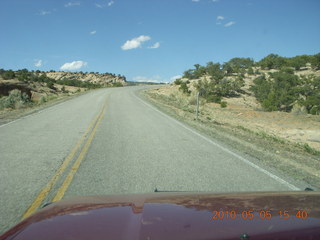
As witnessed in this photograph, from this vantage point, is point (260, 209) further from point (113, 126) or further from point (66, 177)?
point (113, 126)

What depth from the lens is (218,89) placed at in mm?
42000

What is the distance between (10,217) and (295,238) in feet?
11.9

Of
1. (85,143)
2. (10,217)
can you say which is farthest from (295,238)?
(85,143)

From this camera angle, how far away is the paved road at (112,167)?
550 cm

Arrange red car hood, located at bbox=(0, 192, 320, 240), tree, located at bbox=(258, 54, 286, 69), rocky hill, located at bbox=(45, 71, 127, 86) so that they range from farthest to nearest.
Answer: rocky hill, located at bbox=(45, 71, 127, 86) < tree, located at bbox=(258, 54, 286, 69) < red car hood, located at bbox=(0, 192, 320, 240)

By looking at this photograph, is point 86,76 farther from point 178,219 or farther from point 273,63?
point 178,219

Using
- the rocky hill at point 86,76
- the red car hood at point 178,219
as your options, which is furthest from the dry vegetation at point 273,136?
the rocky hill at point 86,76

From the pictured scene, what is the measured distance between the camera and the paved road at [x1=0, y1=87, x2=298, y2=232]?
18.0ft

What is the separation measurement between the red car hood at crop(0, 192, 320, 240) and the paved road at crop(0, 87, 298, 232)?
176 cm
